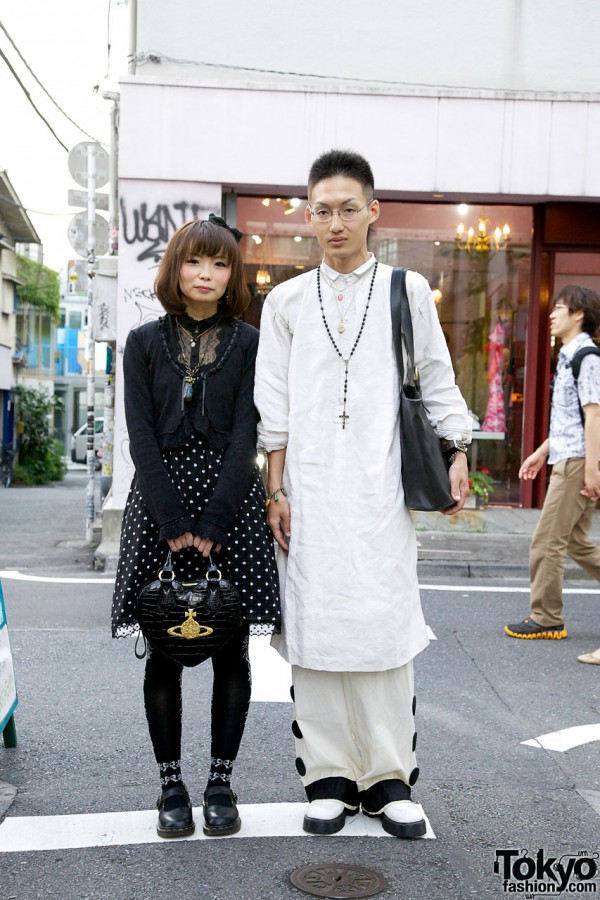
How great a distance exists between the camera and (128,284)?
9.05 meters

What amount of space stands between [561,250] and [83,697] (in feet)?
26.5

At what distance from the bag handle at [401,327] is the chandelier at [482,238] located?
8.11 m

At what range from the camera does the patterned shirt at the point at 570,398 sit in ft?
17.1

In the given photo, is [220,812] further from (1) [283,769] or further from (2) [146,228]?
(2) [146,228]

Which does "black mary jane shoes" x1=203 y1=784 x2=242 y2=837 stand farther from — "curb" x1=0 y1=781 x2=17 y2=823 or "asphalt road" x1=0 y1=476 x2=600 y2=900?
"curb" x1=0 y1=781 x2=17 y2=823

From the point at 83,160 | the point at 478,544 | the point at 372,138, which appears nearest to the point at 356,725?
the point at 478,544

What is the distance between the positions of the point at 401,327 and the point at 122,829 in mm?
1746

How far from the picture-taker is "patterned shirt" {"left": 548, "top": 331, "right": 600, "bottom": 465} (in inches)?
205

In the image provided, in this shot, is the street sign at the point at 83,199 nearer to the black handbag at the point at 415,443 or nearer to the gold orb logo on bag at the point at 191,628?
the black handbag at the point at 415,443

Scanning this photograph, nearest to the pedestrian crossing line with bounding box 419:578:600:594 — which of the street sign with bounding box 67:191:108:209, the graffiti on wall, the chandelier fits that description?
the graffiti on wall

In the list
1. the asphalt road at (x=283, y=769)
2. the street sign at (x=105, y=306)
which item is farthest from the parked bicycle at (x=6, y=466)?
the asphalt road at (x=283, y=769)

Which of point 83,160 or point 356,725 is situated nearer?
point 356,725

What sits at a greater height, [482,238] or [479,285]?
[482,238]

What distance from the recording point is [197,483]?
2.84 metres
